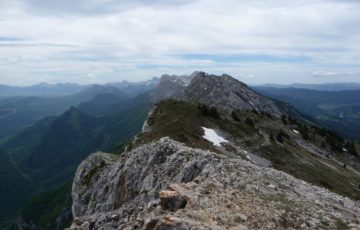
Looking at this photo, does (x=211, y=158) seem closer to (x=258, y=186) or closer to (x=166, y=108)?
(x=258, y=186)

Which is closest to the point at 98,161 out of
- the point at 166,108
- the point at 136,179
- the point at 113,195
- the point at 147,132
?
the point at 147,132

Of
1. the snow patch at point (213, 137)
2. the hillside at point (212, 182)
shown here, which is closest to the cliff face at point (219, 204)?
the hillside at point (212, 182)

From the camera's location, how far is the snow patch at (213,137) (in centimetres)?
6544

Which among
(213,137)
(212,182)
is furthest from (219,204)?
(213,137)

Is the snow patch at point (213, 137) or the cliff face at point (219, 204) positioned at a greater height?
the cliff face at point (219, 204)

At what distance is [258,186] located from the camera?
29.2 meters

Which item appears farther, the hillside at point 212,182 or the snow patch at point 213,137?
the snow patch at point 213,137

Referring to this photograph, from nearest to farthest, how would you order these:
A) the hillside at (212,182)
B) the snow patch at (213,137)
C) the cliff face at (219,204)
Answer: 1. the cliff face at (219,204)
2. the hillside at (212,182)
3. the snow patch at (213,137)

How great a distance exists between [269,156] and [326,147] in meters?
40.9

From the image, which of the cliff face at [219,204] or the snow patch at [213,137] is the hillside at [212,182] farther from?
the snow patch at [213,137]

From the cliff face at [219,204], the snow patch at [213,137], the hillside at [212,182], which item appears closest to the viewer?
the cliff face at [219,204]

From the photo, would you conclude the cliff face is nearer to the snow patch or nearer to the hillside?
the hillside

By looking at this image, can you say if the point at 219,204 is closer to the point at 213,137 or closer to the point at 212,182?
the point at 212,182

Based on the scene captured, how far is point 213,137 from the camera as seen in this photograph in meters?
68.2
